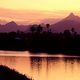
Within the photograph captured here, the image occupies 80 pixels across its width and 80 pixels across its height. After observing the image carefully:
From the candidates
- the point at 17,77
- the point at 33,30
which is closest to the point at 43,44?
the point at 33,30

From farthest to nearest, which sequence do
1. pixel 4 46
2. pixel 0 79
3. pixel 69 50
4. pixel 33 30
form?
pixel 33 30
pixel 4 46
pixel 69 50
pixel 0 79

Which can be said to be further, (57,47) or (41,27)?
(41,27)

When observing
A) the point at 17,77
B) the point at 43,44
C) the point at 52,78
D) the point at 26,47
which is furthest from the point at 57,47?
the point at 17,77

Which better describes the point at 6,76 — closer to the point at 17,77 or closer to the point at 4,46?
the point at 17,77

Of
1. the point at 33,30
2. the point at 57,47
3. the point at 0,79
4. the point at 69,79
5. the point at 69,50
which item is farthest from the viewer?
the point at 33,30

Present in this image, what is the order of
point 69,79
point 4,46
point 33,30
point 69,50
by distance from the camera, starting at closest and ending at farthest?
point 69,79 → point 69,50 → point 4,46 → point 33,30

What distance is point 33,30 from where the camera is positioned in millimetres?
176000

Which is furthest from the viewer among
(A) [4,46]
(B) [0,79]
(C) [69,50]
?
(A) [4,46]

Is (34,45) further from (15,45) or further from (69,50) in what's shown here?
(69,50)

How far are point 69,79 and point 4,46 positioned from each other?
87514 mm

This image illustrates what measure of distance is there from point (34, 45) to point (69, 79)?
8299cm

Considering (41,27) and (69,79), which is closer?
(69,79)

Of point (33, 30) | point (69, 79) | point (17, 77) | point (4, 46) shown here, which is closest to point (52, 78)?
point (69, 79)

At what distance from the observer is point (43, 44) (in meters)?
125
